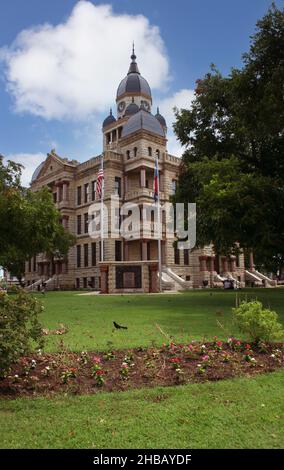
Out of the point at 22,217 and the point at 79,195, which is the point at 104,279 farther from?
the point at 79,195

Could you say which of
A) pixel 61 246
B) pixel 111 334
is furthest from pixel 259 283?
pixel 111 334

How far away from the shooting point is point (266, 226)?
18047 mm

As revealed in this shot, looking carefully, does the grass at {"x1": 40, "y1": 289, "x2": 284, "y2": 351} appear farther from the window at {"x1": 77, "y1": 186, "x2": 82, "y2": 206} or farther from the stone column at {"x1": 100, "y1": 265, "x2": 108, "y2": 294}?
the window at {"x1": 77, "y1": 186, "x2": 82, "y2": 206}

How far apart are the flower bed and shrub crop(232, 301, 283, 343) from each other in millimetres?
229

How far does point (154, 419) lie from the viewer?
4.92 m

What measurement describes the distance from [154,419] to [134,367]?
2.10m

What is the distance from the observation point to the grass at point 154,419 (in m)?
4.38

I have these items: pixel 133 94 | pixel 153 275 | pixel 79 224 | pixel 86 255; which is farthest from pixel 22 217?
pixel 133 94

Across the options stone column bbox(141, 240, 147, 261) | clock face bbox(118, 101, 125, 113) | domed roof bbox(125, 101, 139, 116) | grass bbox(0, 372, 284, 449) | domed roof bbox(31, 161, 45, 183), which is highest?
clock face bbox(118, 101, 125, 113)

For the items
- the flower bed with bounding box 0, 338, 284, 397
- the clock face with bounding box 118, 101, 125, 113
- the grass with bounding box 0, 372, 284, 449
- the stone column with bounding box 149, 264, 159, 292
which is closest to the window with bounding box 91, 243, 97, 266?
the stone column with bounding box 149, 264, 159, 292

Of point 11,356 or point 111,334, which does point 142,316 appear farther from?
point 11,356

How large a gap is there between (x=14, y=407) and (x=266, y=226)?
48.0 feet

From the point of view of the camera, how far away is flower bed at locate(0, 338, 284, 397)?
6191 mm

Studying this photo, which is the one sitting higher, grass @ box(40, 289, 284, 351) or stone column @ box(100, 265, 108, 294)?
stone column @ box(100, 265, 108, 294)
